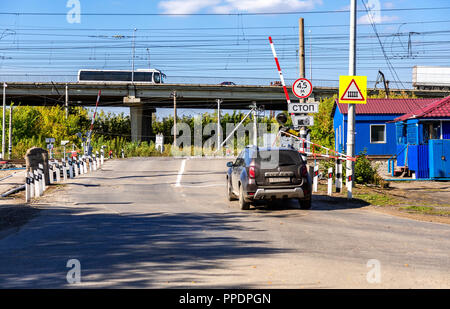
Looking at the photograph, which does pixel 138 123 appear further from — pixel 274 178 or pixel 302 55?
pixel 274 178

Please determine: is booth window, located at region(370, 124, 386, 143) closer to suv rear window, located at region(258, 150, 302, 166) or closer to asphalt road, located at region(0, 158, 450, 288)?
asphalt road, located at region(0, 158, 450, 288)

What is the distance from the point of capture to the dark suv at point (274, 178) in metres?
12.4

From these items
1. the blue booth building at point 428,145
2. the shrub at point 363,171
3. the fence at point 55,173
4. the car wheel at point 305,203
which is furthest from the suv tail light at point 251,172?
the blue booth building at point 428,145

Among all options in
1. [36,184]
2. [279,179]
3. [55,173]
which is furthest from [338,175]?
[55,173]

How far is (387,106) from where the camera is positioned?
3569cm

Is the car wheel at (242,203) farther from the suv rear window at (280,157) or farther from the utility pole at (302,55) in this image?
the utility pole at (302,55)

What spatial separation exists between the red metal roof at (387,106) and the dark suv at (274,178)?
23223 mm

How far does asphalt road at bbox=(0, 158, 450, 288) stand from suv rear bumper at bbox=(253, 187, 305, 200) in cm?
41

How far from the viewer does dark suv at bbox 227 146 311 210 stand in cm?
1237

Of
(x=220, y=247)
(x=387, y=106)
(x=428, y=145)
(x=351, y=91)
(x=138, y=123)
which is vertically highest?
(x=138, y=123)

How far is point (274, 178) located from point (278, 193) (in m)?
0.38

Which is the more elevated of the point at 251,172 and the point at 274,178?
the point at 251,172
